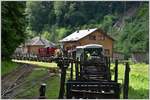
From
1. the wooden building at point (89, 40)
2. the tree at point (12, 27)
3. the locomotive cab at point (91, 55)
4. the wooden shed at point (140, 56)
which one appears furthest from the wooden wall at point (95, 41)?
the locomotive cab at point (91, 55)

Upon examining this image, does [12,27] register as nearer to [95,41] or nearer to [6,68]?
[6,68]

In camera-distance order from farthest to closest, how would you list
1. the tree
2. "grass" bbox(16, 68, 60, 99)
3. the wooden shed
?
the wooden shed, the tree, "grass" bbox(16, 68, 60, 99)

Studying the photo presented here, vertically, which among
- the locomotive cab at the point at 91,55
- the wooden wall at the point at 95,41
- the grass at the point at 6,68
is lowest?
the grass at the point at 6,68

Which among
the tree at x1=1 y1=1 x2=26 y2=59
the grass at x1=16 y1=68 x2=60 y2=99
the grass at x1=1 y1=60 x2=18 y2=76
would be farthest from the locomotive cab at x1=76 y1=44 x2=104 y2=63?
the tree at x1=1 y1=1 x2=26 y2=59

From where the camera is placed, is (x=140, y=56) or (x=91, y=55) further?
(x=140, y=56)

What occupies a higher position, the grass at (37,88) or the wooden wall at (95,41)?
the wooden wall at (95,41)

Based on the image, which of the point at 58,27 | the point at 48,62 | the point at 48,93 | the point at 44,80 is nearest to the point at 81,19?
the point at 58,27

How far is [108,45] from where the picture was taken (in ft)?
181

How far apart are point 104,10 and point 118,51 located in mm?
36357

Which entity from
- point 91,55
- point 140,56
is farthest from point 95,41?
point 91,55

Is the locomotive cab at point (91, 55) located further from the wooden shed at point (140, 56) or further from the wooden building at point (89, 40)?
the wooden shed at point (140, 56)

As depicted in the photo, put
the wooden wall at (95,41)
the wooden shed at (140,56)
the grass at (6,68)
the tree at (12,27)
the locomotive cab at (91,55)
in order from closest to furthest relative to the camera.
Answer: the locomotive cab at (91,55) → the grass at (6,68) → the tree at (12,27) → the wooden wall at (95,41) → the wooden shed at (140,56)

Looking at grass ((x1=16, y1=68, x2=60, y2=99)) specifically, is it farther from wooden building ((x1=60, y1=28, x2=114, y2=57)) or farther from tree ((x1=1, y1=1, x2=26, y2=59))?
wooden building ((x1=60, y1=28, x2=114, y2=57))

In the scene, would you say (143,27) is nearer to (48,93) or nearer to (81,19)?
(81,19)
